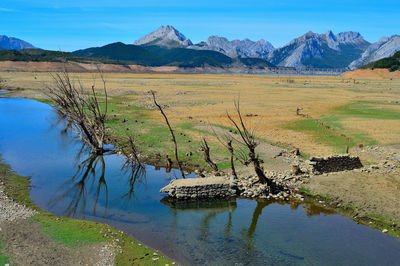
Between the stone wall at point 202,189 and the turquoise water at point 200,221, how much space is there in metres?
0.51

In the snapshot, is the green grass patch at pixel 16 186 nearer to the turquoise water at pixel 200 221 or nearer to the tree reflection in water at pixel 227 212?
the turquoise water at pixel 200 221

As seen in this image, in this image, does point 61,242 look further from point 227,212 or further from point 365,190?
point 365,190

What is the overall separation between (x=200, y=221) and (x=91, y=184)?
9.09m

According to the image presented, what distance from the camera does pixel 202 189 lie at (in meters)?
19.0

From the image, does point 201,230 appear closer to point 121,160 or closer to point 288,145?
point 121,160

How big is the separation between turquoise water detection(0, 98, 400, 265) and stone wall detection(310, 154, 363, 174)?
3846 millimetres

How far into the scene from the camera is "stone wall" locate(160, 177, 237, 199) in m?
18.9

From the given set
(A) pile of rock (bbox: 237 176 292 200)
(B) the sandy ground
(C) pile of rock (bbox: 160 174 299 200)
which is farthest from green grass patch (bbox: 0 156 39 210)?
(B) the sandy ground

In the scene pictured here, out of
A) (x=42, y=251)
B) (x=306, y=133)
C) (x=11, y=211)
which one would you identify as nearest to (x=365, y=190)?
(x=306, y=133)

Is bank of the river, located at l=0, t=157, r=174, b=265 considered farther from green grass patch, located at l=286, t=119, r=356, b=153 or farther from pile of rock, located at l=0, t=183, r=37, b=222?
green grass patch, located at l=286, t=119, r=356, b=153

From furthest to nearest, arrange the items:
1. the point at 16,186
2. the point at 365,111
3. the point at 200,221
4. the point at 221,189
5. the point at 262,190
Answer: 1. the point at 365,111
2. the point at 16,186
3. the point at 262,190
4. the point at 221,189
5. the point at 200,221

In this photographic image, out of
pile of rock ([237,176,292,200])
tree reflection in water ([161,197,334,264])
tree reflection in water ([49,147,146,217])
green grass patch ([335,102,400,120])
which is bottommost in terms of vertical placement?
tree reflection in water ([161,197,334,264])

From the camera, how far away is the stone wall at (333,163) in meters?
21.5

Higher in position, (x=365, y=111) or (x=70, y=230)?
(x=365, y=111)
